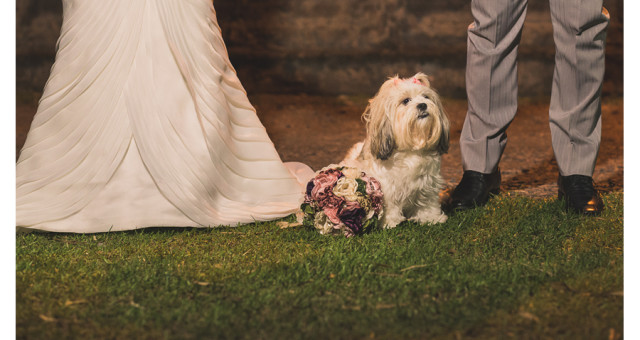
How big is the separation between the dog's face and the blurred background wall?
15.8ft

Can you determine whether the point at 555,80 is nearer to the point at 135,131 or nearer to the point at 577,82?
the point at 577,82

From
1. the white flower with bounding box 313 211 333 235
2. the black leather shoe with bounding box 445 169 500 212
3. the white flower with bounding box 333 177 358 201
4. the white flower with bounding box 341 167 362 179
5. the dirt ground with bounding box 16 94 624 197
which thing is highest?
the white flower with bounding box 341 167 362 179

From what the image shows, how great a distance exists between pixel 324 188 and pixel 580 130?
65.1 inches

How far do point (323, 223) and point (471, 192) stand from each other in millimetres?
1085

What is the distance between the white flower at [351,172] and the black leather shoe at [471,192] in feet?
2.54

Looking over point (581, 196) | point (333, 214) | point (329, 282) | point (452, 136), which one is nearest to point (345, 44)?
point (452, 136)

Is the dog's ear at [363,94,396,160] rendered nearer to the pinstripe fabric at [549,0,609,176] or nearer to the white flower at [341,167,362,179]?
the white flower at [341,167,362,179]

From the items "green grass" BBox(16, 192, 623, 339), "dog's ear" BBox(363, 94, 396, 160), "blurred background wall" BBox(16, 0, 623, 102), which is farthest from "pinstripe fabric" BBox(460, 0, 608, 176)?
"blurred background wall" BBox(16, 0, 623, 102)

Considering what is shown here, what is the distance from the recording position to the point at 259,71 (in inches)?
330

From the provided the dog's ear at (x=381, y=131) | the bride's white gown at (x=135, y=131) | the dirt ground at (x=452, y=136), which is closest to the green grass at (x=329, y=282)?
the bride's white gown at (x=135, y=131)

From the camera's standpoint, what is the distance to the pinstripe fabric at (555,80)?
3.68m

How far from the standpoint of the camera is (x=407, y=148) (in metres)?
3.34

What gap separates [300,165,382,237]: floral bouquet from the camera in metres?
3.27

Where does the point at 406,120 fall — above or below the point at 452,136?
above
